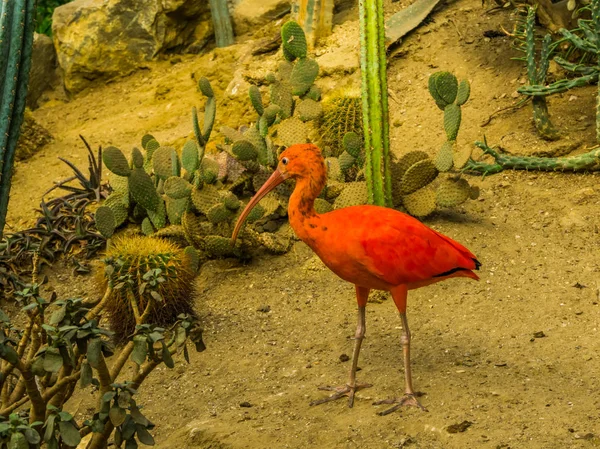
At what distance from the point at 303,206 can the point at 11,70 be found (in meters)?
1.59

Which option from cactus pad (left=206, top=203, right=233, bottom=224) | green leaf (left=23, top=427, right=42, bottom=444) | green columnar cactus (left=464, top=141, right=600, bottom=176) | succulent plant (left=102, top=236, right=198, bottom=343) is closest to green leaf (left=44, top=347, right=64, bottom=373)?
green leaf (left=23, top=427, right=42, bottom=444)

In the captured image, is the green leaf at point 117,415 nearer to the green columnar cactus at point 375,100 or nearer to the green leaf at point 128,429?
the green leaf at point 128,429

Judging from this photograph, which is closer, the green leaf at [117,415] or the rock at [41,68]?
the green leaf at [117,415]

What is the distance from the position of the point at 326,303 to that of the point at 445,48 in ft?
10.6

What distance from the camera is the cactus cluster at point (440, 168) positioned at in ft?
21.0

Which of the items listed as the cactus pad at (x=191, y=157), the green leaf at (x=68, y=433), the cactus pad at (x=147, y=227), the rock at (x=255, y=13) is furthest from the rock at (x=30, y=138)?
the green leaf at (x=68, y=433)

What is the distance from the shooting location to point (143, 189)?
6.60 metres

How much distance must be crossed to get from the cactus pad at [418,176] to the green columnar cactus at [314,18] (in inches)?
101

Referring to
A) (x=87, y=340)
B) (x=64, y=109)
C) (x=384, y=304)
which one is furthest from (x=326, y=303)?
(x=64, y=109)

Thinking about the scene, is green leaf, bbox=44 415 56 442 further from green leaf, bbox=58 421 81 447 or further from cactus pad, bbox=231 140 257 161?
cactus pad, bbox=231 140 257 161

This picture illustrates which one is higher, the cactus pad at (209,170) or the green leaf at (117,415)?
the green leaf at (117,415)

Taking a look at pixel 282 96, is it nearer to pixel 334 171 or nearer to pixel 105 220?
pixel 334 171

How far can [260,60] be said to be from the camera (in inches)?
355

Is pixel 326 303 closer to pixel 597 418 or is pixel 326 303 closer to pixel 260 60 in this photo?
pixel 597 418
